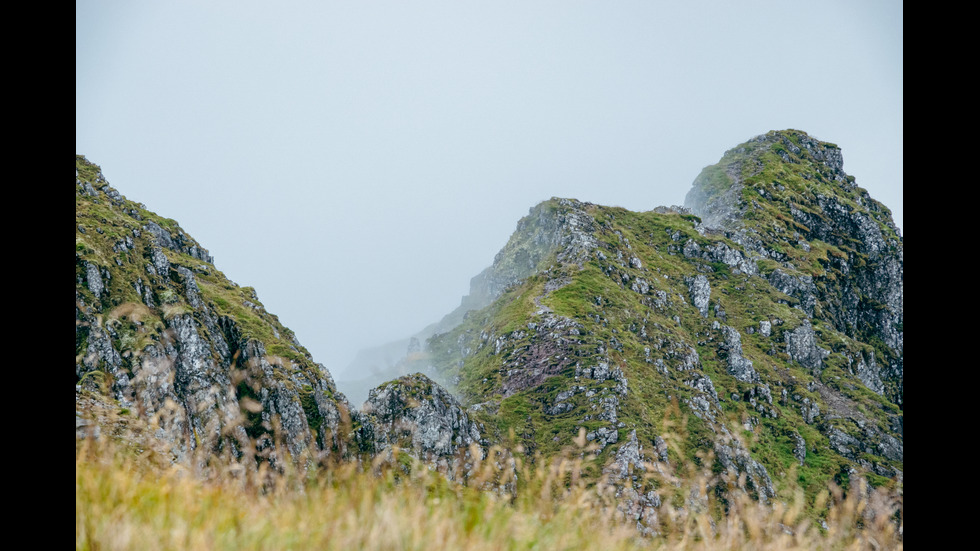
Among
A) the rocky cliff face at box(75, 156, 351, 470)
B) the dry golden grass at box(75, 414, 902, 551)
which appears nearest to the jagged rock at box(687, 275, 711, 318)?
the rocky cliff face at box(75, 156, 351, 470)

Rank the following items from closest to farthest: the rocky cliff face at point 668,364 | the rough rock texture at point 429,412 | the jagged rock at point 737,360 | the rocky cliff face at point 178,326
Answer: the rocky cliff face at point 178,326 → the rough rock texture at point 429,412 → the rocky cliff face at point 668,364 → the jagged rock at point 737,360

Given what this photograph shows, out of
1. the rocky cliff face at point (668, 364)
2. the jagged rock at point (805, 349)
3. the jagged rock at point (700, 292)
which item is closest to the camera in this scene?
the rocky cliff face at point (668, 364)

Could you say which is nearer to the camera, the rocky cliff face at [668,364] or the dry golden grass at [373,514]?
the dry golden grass at [373,514]

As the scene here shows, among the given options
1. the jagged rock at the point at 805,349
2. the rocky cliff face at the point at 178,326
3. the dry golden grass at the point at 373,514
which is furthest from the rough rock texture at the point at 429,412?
the jagged rock at the point at 805,349

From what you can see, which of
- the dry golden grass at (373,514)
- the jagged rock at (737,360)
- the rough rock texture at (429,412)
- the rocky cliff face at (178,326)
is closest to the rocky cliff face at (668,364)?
the jagged rock at (737,360)

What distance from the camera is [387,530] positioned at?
3.81 meters

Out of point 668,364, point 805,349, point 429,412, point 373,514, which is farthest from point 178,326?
point 805,349

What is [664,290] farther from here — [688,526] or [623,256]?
[688,526]

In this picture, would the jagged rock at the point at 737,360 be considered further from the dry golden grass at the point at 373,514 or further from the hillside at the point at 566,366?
the dry golden grass at the point at 373,514

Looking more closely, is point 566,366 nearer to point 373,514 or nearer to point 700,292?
point 700,292

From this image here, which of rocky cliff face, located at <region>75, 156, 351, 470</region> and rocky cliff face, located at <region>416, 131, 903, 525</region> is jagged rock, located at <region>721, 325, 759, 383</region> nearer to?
rocky cliff face, located at <region>416, 131, 903, 525</region>

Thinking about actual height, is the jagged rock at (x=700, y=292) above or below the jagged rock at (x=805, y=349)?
above
